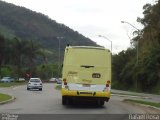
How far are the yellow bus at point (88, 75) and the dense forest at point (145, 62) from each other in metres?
44.4

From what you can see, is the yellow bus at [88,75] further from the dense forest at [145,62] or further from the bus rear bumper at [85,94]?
the dense forest at [145,62]

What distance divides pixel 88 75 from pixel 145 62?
48.9 meters

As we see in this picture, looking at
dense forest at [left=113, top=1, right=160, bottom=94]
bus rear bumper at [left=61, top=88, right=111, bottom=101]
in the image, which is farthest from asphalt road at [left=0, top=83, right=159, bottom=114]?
dense forest at [left=113, top=1, right=160, bottom=94]

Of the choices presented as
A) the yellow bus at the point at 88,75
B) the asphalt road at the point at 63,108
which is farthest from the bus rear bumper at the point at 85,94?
the asphalt road at the point at 63,108

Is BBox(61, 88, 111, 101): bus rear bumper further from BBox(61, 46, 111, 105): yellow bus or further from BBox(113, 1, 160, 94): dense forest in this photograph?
A: BBox(113, 1, 160, 94): dense forest

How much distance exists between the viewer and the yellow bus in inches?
1076

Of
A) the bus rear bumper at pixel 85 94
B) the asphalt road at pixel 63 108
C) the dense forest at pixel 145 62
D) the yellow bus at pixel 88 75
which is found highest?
the dense forest at pixel 145 62

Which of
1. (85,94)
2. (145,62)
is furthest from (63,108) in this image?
(145,62)

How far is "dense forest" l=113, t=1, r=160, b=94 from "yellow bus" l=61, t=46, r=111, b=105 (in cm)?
4442

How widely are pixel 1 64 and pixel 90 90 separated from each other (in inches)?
4003

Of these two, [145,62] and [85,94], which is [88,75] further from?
[145,62]

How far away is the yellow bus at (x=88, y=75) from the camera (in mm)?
27328

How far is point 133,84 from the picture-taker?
8356 cm

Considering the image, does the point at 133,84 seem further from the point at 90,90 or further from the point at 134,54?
the point at 90,90
